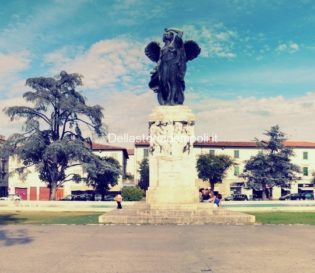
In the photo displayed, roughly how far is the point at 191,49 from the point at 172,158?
6115 millimetres

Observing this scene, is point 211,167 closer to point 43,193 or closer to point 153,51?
point 43,193

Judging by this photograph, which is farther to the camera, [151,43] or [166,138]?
[151,43]

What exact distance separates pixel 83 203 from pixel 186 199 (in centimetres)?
1782

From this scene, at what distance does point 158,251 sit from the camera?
9.71 meters

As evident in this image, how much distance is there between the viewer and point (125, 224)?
16.8 meters

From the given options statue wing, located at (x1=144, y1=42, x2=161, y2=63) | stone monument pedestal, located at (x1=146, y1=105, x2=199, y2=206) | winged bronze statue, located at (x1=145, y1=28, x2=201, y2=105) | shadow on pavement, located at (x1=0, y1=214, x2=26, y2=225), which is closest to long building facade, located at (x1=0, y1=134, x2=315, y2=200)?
shadow on pavement, located at (x1=0, y1=214, x2=26, y2=225)

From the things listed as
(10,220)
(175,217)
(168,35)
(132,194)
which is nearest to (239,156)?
(132,194)

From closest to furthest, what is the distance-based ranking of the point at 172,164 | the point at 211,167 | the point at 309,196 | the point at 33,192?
the point at 172,164, the point at 211,167, the point at 309,196, the point at 33,192

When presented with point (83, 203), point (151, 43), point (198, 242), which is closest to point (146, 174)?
point (83, 203)

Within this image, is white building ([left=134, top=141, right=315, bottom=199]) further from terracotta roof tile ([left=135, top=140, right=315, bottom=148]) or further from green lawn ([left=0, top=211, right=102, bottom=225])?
green lawn ([left=0, top=211, right=102, bottom=225])

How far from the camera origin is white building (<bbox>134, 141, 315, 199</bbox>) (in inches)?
2822

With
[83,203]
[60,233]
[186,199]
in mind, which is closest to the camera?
[60,233]

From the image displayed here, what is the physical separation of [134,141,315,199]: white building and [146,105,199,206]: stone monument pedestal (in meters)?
50.8

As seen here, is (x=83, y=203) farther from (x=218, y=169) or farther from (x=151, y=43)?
(x=218, y=169)
